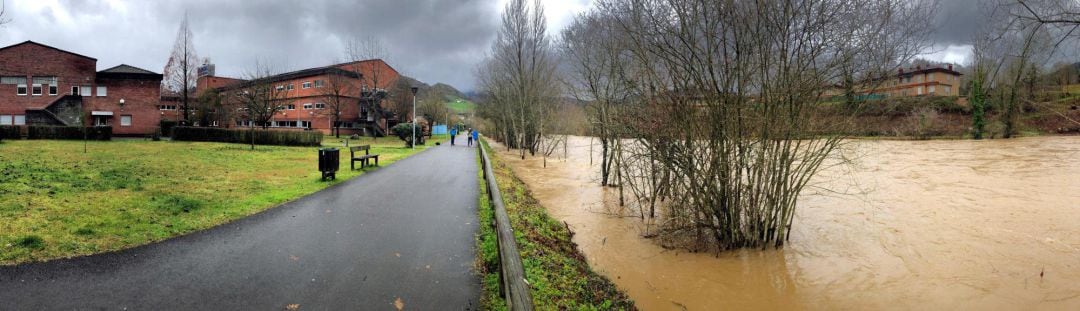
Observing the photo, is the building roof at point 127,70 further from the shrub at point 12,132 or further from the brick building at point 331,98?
the shrub at point 12,132

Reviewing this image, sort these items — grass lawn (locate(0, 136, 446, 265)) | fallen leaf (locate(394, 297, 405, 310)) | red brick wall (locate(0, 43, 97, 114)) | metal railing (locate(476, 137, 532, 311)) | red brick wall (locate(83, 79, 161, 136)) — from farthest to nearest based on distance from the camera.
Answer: red brick wall (locate(83, 79, 161, 136)), red brick wall (locate(0, 43, 97, 114)), grass lawn (locate(0, 136, 446, 265)), fallen leaf (locate(394, 297, 405, 310)), metal railing (locate(476, 137, 532, 311))

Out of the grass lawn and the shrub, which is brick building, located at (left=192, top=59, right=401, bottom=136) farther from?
the grass lawn

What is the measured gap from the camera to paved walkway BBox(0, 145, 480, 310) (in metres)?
4.02

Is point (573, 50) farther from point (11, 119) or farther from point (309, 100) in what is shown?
point (11, 119)

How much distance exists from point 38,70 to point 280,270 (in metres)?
52.2

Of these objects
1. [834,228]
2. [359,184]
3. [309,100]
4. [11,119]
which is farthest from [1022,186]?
[11,119]

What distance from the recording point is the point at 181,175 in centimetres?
1198

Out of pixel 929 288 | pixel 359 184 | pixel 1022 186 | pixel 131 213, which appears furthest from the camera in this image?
pixel 1022 186

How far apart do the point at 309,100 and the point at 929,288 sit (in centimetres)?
5686

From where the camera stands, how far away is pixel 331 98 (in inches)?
1935

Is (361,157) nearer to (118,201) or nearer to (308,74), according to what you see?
(118,201)

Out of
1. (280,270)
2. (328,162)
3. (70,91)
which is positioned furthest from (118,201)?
(70,91)

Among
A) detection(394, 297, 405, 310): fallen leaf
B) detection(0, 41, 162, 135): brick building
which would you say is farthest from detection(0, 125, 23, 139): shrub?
detection(394, 297, 405, 310): fallen leaf

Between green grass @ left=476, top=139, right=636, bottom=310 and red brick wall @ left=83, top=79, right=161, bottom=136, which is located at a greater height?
red brick wall @ left=83, top=79, right=161, bottom=136
